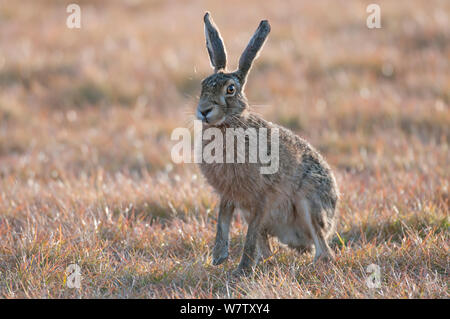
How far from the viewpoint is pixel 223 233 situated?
4.53 m

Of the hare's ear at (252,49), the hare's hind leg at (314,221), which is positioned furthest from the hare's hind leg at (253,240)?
the hare's ear at (252,49)

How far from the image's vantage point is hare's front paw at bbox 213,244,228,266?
444 cm

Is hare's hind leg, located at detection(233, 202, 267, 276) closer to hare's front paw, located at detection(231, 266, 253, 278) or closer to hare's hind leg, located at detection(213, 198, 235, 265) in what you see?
hare's front paw, located at detection(231, 266, 253, 278)

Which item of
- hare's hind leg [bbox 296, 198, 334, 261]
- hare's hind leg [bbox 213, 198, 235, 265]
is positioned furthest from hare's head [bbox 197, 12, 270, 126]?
hare's hind leg [bbox 296, 198, 334, 261]

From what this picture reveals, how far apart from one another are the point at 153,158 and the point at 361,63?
186 inches

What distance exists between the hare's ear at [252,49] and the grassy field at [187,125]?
1.71ft

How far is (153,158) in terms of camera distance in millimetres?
7348

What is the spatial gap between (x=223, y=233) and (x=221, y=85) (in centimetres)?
106

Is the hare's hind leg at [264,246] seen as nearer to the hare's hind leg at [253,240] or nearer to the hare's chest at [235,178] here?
the hare's hind leg at [253,240]

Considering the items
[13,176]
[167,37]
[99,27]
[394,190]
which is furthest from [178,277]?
[99,27]

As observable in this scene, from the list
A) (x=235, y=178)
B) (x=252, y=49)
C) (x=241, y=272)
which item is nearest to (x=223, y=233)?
(x=241, y=272)

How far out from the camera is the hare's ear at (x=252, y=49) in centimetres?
444

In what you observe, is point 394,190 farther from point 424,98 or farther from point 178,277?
point 424,98

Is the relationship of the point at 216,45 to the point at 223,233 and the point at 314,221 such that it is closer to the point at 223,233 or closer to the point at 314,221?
the point at 223,233
